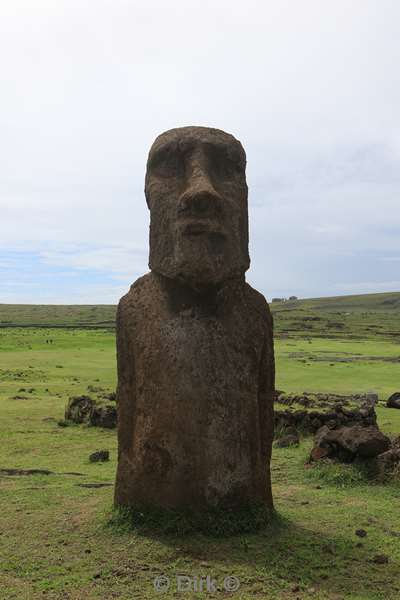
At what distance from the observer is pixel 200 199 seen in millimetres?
5863

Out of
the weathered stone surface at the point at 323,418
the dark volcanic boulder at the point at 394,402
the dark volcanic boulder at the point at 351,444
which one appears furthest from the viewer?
the dark volcanic boulder at the point at 394,402

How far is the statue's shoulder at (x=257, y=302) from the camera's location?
647 centimetres

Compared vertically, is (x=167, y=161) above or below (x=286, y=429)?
above

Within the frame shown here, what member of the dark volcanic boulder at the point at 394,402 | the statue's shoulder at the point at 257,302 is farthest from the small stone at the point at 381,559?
the dark volcanic boulder at the point at 394,402

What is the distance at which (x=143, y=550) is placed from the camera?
5488 mm

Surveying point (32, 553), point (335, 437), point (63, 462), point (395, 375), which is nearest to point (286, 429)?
point (335, 437)

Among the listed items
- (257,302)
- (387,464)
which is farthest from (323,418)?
(257,302)

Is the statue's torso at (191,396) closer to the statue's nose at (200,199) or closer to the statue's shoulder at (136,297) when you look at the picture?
the statue's shoulder at (136,297)

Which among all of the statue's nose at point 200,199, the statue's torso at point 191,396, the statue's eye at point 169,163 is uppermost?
the statue's eye at point 169,163

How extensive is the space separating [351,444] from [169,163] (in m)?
4.89

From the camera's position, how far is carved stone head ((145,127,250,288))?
19.4ft

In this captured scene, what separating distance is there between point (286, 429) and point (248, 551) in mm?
6487

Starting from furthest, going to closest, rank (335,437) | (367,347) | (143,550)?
1. (367,347)
2. (335,437)
3. (143,550)

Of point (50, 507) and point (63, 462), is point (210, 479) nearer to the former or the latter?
point (50, 507)
